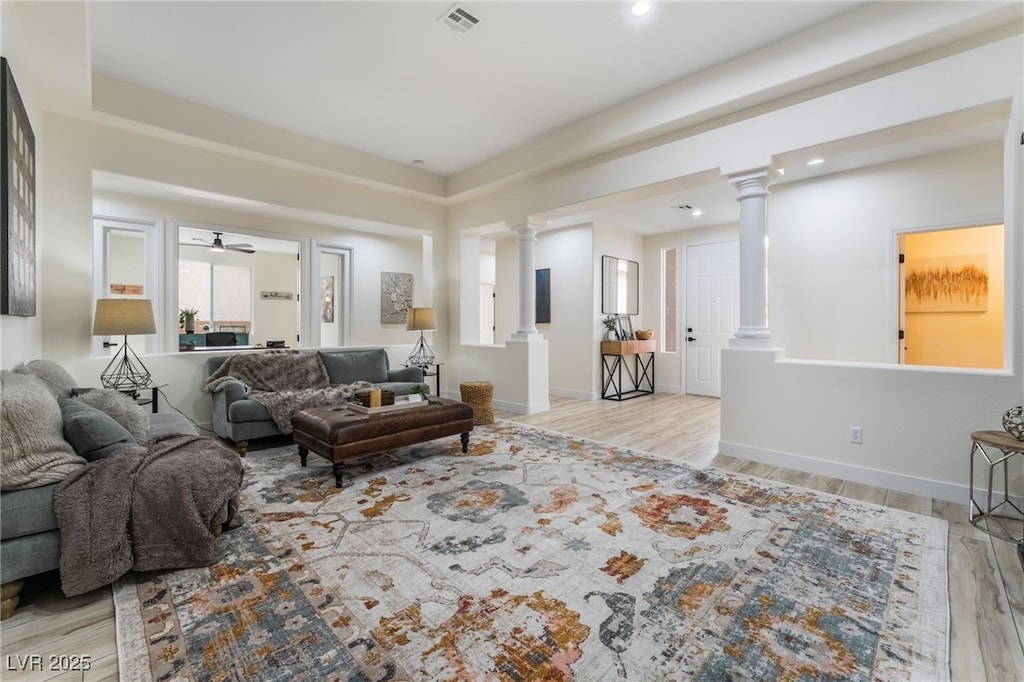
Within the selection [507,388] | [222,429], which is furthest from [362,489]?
[507,388]

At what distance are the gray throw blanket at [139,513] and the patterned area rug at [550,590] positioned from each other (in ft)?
0.39

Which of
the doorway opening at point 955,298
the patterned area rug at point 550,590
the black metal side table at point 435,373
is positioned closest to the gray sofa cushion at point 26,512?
the patterned area rug at point 550,590

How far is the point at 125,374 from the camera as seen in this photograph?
4.08m

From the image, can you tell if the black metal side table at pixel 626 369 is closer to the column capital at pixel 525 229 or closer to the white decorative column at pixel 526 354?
the white decorative column at pixel 526 354

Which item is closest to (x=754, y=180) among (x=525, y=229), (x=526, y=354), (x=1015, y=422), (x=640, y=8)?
(x=640, y=8)

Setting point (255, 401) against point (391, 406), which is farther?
point (255, 401)

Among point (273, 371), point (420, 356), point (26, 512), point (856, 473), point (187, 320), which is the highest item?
point (187, 320)

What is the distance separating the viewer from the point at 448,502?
9.21 feet

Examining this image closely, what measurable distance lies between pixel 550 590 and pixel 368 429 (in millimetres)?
1830

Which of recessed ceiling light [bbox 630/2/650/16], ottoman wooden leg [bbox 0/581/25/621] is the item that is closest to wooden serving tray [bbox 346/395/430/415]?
ottoman wooden leg [bbox 0/581/25/621]

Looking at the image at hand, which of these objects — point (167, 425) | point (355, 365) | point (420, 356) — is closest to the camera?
point (167, 425)

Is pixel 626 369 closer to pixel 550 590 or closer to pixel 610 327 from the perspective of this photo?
pixel 610 327

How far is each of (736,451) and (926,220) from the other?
3.10 metres

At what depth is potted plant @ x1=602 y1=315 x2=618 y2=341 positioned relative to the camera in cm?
703
